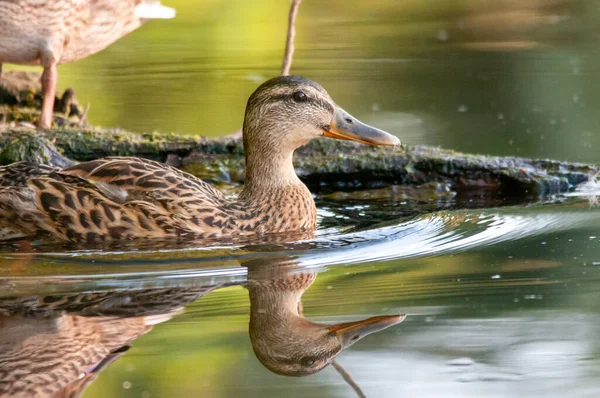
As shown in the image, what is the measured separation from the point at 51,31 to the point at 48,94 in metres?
0.53

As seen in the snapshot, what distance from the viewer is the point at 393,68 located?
1348cm

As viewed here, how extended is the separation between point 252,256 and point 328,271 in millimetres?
562

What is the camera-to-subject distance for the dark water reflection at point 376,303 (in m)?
4.55

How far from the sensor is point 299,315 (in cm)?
538

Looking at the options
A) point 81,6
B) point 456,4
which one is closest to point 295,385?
point 81,6

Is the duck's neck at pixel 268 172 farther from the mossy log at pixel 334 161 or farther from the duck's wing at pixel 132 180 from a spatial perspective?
the mossy log at pixel 334 161

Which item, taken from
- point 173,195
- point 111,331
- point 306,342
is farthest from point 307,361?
point 173,195

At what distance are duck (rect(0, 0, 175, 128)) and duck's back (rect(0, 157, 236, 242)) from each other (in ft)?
8.82

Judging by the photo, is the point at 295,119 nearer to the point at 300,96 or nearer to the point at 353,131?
the point at 300,96

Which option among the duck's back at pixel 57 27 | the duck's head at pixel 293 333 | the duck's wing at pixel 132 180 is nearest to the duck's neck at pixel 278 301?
the duck's head at pixel 293 333

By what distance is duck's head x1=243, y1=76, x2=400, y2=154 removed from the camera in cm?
765

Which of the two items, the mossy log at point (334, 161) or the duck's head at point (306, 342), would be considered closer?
the duck's head at point (306, 342)

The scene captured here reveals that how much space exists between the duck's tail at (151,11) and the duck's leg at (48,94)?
1396 mm

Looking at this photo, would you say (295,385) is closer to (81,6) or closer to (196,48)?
(81,6)
